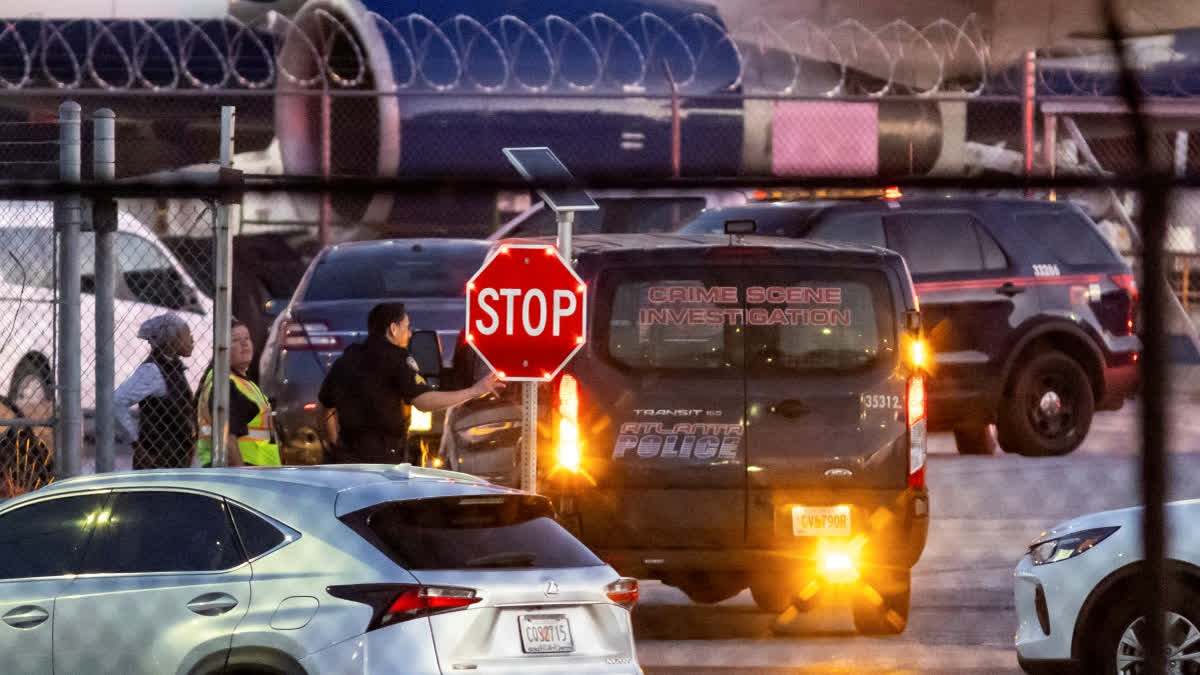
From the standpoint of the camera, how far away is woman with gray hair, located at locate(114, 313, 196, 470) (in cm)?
1127

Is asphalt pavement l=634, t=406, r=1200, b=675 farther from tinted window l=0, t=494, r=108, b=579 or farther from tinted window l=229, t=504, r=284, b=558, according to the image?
tinted window l=0, t=494, r=108, b=579

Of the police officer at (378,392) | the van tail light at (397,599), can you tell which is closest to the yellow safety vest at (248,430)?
the police officer at (378,392)

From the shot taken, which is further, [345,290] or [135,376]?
[345,290]

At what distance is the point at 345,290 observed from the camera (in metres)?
15.0

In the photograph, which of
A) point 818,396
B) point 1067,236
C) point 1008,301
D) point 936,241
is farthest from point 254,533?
point 1067,236

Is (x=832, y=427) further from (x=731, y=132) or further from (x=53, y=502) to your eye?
(x=731, y=132)

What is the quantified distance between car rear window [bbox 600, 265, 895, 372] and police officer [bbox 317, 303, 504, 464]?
57.5 inches

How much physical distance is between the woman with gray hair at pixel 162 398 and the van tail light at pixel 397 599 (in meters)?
4.91

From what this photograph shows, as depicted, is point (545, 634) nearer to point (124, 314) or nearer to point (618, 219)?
point (124, 314)

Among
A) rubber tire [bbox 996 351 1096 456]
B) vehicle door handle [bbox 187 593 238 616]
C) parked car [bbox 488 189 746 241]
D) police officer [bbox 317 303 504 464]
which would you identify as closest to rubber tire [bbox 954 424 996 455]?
rubber tire [bbox 996 351 1096 456]

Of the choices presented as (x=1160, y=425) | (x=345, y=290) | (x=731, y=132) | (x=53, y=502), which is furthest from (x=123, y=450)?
(x=1160, y=425)

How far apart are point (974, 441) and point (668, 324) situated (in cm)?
757

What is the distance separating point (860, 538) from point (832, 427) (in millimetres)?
532

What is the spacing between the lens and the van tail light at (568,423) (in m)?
9.76
